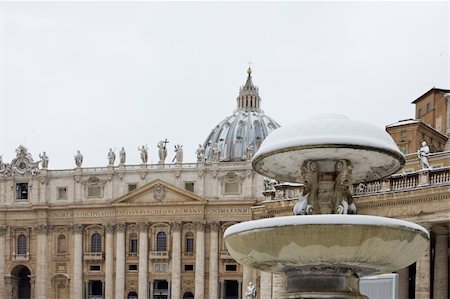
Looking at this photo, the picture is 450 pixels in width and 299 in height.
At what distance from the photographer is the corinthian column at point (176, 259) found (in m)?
64.6

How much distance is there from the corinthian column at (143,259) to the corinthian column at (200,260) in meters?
3.87

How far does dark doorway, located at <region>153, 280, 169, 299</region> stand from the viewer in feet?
216

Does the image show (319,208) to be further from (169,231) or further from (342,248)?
(169,231)

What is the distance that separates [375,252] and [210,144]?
8613cm

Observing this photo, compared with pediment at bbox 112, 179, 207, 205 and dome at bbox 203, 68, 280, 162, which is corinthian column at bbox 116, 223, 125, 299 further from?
dome at bbox 203, 68, 280, 162

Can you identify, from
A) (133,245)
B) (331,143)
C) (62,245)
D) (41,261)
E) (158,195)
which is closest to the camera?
(331,143)

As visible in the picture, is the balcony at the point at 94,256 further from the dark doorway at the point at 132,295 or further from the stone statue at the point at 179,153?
the stone statue at the point at 179,153

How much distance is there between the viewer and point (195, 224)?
214 feet

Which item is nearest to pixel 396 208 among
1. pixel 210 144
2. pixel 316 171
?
pixel 316 171

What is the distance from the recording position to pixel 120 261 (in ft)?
215

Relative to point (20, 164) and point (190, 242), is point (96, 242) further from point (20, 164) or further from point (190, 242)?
point (20, 164)

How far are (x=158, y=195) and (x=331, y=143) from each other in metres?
56.0

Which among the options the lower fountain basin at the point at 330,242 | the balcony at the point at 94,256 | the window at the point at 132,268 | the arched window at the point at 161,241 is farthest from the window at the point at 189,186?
the lower fountain basin at the point at 330,242

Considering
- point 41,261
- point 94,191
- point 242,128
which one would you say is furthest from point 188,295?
point 242,128
